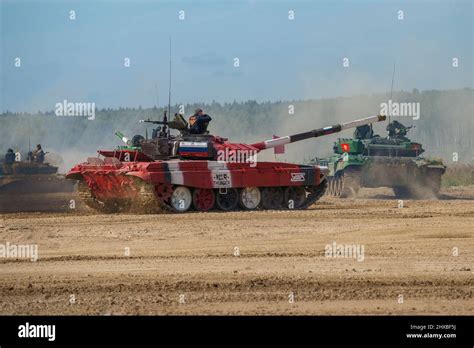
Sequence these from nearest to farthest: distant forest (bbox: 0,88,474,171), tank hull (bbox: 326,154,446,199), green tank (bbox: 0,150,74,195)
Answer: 1. tank hull (bbox: 326,154,446,199)
2. green tank (bbox: 0,150,74,195)
3. distant forest (bbox: 0,88,474,171)

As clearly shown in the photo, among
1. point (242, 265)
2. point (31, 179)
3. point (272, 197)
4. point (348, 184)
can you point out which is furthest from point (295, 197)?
point (31, 179)

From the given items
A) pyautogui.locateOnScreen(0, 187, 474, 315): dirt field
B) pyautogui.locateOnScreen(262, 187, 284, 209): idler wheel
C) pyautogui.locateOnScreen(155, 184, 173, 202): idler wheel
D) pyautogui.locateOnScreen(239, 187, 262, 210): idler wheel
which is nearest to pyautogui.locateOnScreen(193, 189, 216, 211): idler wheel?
pyautogui.locateOnScreen(155, 184, 173, 202): idler wheel

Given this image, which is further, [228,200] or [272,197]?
[272,197]

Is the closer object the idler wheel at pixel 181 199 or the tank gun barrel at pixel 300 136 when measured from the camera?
the idler wheel at pixel 181 199

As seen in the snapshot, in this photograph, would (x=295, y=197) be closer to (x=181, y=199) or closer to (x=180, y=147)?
(x=180, y=147)

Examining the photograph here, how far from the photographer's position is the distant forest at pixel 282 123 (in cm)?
8200

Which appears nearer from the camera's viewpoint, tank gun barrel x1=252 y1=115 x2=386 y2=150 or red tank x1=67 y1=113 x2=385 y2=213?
red tank x1=67 y1=113 x2=385 y2=213

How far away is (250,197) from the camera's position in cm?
2723

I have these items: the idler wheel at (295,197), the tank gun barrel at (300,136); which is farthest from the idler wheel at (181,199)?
the tank gun barrel at (300,136)

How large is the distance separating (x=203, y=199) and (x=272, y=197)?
216 centimetres

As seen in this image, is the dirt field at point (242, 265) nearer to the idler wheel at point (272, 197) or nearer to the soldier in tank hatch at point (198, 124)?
the idler wheel at point (272, 197)

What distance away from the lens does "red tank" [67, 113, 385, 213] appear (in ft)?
83.4
